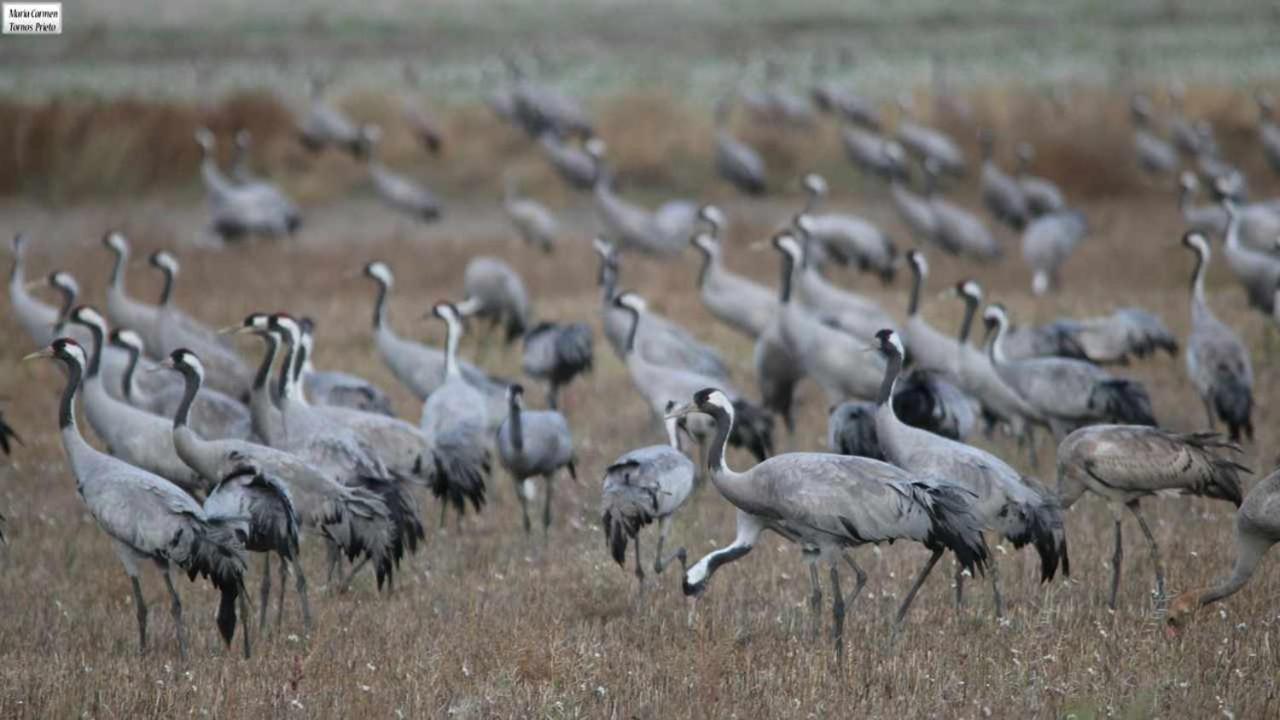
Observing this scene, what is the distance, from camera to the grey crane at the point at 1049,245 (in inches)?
563

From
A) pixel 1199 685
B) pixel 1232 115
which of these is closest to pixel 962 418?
pixel 1199 685

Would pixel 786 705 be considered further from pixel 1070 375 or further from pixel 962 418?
pixel 1070 375

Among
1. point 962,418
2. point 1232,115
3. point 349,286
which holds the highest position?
point 962,418

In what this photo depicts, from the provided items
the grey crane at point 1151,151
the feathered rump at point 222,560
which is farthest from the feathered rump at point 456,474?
the grey crane at point 1151,151

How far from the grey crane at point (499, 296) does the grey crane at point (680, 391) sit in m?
2.63

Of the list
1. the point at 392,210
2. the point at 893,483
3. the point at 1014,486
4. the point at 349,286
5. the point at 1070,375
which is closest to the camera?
the point at 893,483

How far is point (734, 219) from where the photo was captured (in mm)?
17812

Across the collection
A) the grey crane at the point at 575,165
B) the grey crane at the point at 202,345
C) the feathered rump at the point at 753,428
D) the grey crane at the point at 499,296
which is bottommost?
the grey crane at the point at 575,165

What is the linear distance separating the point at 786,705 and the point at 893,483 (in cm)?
116

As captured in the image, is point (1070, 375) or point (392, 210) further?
point (392, 210)

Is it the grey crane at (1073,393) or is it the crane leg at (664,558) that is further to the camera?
the grey crane at (1073,393)

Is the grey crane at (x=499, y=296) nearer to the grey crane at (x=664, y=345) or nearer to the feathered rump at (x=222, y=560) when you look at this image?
the grey crane at (x=664, y=345)

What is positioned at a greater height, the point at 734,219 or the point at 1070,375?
the point at 1070,375

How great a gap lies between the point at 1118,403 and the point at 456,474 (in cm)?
345
